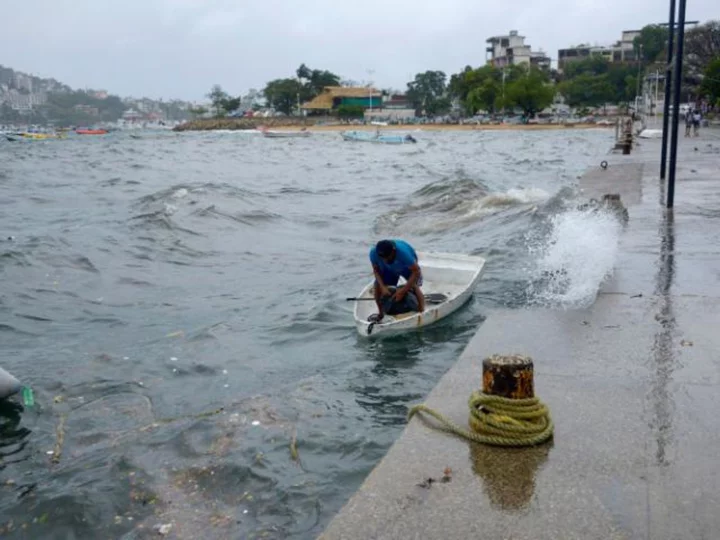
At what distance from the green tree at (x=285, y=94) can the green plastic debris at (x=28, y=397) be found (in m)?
152

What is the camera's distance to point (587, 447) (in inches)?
167

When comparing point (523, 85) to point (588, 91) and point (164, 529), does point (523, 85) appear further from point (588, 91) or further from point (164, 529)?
point (164, 529)

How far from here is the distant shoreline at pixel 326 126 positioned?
109000mm

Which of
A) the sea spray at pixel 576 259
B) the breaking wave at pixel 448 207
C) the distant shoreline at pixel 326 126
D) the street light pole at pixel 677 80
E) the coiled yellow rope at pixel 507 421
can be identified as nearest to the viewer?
the coiled yellow rope at pixel 507 421

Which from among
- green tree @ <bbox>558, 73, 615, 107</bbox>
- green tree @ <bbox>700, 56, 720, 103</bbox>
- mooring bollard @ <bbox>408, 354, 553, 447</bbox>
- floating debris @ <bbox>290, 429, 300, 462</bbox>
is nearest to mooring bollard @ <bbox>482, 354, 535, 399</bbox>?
mooring bollard @ <bbox>408, 354, 553, 447</bbox>

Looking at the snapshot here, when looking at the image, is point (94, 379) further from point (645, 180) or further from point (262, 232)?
point (645, 180)

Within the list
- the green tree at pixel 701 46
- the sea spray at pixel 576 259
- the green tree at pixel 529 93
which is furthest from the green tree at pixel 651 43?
the sea spray at pixel 576 259

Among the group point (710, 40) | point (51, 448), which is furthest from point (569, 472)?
point (710, 40)

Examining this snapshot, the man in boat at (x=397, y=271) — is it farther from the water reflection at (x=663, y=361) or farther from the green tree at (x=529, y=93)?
the green tree at (x=529, y=93)

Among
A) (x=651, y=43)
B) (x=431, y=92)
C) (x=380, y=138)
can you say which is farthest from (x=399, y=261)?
(x=431, y=92)

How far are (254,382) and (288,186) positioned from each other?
25781 millimetres

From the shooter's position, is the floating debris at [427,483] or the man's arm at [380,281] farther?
the man's arm at [380,281]

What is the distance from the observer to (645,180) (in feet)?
62.0

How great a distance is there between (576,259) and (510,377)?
20.2ft
